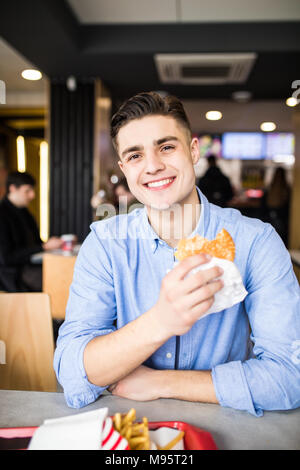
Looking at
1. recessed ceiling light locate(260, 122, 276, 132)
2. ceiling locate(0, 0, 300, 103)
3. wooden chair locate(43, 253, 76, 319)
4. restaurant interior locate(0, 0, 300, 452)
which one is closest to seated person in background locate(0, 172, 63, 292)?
restaurant interior locate(0, 0, 300, 452)

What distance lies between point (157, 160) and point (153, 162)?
0.01 m

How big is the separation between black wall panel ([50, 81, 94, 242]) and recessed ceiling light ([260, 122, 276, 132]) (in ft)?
12.6

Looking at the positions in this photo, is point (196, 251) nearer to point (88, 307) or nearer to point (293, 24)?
point (88, 307)

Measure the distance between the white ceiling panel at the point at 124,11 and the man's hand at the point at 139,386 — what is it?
3437 mm

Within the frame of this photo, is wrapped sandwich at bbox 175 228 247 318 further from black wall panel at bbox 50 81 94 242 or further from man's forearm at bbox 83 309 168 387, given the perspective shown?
black wall panel at bbox 50 81 94 242

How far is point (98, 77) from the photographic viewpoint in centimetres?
488

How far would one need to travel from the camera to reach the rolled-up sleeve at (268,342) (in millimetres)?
907

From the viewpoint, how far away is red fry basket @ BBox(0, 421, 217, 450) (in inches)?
27.9

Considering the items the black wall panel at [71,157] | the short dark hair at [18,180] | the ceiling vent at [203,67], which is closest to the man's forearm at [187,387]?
the short dark hair at [18,180]

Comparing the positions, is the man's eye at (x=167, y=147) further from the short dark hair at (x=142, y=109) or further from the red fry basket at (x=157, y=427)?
the red fry basket at (x=157, y=427)
